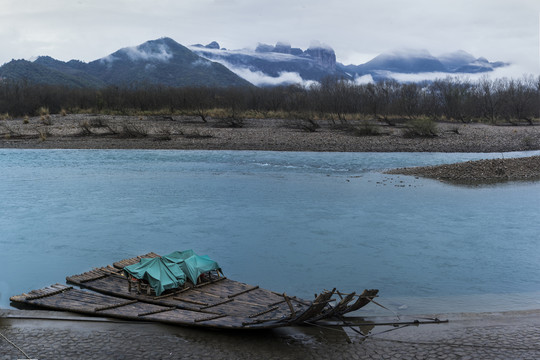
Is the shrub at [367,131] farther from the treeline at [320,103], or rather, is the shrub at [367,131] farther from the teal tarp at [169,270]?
the teal tarp at [169,270]

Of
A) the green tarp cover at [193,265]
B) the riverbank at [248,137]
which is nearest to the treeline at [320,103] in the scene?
the riverbank at [248,137]

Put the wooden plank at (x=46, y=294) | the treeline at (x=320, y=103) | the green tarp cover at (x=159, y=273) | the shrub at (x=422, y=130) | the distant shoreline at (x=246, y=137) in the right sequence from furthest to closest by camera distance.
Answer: the treeline at (x=320, y=103) → the shrub at (x=422, y=130) → the distant shoreline at (x=246, y=137) → the green tarp cover at (x=159, y=273) → the wooden plank at (x=46, y=294)

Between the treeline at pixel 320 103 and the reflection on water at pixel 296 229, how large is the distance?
28.5 metres

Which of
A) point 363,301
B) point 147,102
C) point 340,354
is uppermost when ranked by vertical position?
point 147,102

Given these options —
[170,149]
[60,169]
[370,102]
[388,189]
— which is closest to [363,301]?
[388,189]

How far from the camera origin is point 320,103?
59.2 m

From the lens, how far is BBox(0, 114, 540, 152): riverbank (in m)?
36.7

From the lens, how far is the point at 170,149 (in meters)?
36.7

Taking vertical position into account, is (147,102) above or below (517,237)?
above

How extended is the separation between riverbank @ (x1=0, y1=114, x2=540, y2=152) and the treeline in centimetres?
766

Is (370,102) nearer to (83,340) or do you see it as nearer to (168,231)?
(168,231)

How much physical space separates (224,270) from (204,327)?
11.7 feet

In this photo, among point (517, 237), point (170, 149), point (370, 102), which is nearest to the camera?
point (517, 237)

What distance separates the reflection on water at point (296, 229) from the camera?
1104 cm
